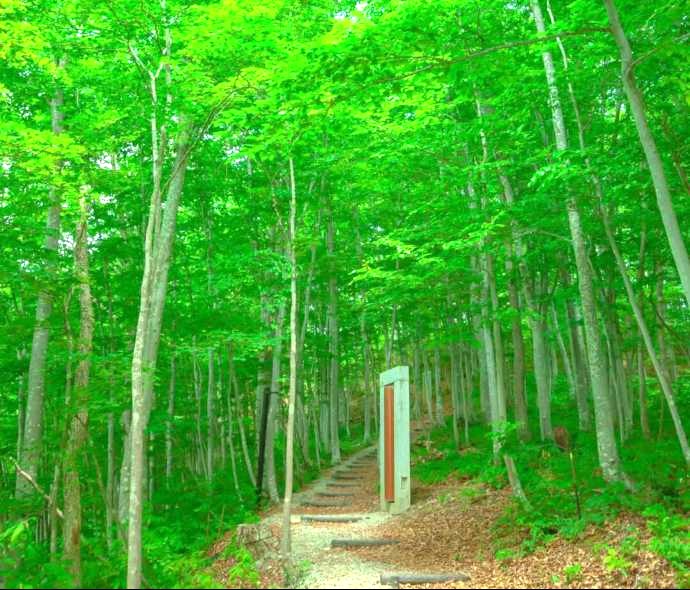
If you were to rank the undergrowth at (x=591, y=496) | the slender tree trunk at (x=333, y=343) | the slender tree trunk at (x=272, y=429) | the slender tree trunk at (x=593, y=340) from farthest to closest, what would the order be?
the slender tree trunk at (x=333, y=343), the slender tree trunk at (x=272, y=429), the slender tree trunk at (x=593, y=340), the undergrowth at (x=591, y=496)

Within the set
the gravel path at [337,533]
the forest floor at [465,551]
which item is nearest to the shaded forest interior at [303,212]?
the forest floor at [465,551]

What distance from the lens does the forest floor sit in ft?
19.7

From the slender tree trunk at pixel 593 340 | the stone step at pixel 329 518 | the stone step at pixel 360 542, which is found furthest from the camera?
the stone step at pixel 329 518

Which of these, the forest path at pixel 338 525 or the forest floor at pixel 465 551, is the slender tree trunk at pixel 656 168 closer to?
the forest floor at pixel 465 551

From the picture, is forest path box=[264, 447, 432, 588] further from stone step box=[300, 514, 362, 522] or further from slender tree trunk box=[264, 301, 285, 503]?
slender tree trunk box=[264, 301, 285, 503]

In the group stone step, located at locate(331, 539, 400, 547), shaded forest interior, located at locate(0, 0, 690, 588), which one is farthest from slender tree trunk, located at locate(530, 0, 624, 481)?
stone step, located at locate(331, 539, 400, 547)

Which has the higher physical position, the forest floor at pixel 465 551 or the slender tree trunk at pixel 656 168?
the slender tree trunk at pixel 656 168

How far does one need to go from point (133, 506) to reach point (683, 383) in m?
15.3

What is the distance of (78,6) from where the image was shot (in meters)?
8.35

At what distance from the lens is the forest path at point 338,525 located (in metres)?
6.85

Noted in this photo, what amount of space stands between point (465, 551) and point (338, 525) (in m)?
3.41

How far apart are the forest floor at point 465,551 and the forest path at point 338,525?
0.06 ft

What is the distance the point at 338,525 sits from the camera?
10.6m

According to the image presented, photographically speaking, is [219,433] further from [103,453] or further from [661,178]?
[661,178]
